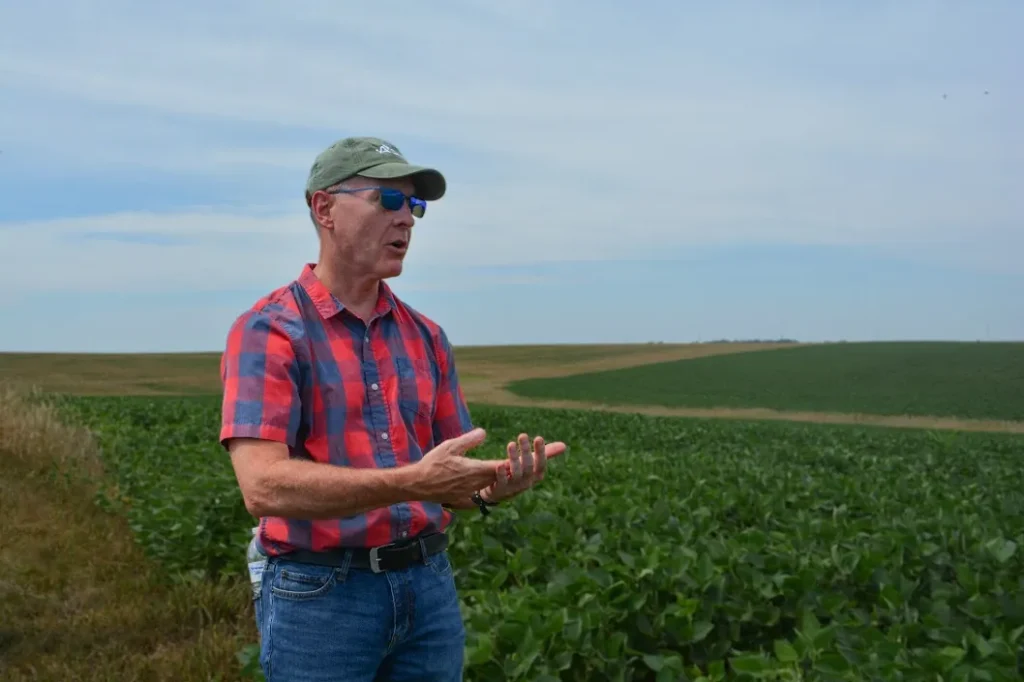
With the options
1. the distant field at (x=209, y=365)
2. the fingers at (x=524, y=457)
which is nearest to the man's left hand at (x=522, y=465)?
the fingers at (x=524, y=457)

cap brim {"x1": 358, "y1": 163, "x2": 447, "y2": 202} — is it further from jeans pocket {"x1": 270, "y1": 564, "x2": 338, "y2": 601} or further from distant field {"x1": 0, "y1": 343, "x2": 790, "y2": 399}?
distant field {"x1": 0, "y1": 343, "x2": 790, "y2": 399}

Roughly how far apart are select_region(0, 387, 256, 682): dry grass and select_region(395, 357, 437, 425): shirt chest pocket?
10.9ft

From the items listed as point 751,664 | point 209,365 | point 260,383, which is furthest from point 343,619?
point 209,365

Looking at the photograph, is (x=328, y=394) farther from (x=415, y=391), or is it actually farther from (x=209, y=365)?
(x=209, y=365)

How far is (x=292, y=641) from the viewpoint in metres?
2.53

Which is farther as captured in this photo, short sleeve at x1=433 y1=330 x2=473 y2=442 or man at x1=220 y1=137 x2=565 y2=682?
short sleeve at x1=433 y1=330 x2=473 y2=442

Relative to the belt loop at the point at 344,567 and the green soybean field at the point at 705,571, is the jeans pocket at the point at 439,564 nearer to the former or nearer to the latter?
the belt loop at the point at 344,567

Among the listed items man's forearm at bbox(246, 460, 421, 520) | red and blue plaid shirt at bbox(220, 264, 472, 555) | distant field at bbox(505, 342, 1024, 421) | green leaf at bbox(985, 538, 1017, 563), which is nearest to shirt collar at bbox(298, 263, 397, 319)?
red and blue plaid shirt at bbox(220, 264, 472, 555)

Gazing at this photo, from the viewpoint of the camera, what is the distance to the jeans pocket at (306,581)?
2.51 metres

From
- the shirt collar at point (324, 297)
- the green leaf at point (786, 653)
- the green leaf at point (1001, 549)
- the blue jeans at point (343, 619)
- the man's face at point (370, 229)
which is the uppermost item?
the man's face at point (370, 229)

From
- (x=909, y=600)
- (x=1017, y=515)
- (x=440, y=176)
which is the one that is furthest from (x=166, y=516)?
(x=1017, y=515)

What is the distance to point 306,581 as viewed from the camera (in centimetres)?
252

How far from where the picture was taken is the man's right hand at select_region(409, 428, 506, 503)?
90.1 inches

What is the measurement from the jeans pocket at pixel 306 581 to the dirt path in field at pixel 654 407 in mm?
28542
